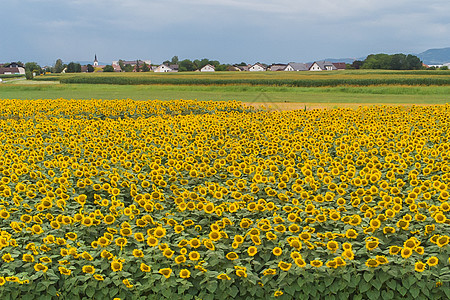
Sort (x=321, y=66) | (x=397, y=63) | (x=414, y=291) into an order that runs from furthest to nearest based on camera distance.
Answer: (x=321, y=66) < (x=397, y=63) < (x=414, y=291)

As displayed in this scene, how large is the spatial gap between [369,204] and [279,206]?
1.26m

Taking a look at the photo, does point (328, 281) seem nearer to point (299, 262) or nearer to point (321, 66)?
point (299, 262)

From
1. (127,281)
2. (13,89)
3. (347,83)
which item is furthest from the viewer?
(347,83)

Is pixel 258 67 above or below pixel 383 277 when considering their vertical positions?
above

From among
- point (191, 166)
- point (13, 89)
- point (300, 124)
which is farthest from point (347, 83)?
point (191, 166)

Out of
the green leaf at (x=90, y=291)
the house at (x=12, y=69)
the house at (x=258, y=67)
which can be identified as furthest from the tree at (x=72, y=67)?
the green leaf at (x=90, y=291)

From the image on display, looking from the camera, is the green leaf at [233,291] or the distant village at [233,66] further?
the distant village at [233,66]

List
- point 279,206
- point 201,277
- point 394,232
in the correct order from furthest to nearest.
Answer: point 279,206 → point 394,232 → point 201,277

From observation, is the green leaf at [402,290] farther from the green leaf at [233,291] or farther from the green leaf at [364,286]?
the green leaf at [233,291]

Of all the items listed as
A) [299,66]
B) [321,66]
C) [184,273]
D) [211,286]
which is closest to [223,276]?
[211,286]

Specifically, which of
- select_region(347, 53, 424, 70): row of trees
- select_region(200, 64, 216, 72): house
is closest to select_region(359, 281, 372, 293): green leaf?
select_region(347, 53, 424, 70): row of trees

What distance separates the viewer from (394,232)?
17.0ft

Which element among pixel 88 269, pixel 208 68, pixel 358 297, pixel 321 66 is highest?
pixel 321 66

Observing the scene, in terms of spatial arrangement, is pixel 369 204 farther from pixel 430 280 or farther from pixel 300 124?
pixel 300 124
